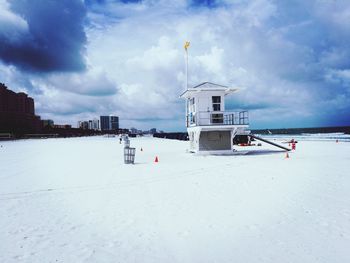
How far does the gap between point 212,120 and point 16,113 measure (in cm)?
12985

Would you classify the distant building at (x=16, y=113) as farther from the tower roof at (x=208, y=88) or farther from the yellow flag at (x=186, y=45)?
the tower roof at (x=208, y=88)

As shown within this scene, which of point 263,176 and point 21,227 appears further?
point 263,176

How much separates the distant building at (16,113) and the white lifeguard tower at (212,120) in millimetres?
105358

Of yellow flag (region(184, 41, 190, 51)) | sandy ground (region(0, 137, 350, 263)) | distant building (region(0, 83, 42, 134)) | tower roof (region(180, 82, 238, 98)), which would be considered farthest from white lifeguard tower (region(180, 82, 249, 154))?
distant building (region(0, 83, 42, 134))

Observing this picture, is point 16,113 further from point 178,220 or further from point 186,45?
point 178,220

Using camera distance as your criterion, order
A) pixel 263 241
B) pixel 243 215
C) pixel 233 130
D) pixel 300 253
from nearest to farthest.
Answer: pixel 300 253, pixel 263 241, pixel 243 215, pixel 233 130

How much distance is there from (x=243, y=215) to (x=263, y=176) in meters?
5.82

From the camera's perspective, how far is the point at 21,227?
21.2 ft

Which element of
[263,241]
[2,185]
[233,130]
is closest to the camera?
[263,241]

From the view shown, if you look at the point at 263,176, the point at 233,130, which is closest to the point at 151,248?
the point at 263,176

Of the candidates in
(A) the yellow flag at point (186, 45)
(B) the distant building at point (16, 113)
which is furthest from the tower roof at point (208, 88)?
(B) the distant building at point (16, 113)

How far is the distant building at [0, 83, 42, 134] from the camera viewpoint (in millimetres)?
Result: 114875

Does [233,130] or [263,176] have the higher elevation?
[233,130]

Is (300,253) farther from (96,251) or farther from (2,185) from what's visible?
(2,185)
